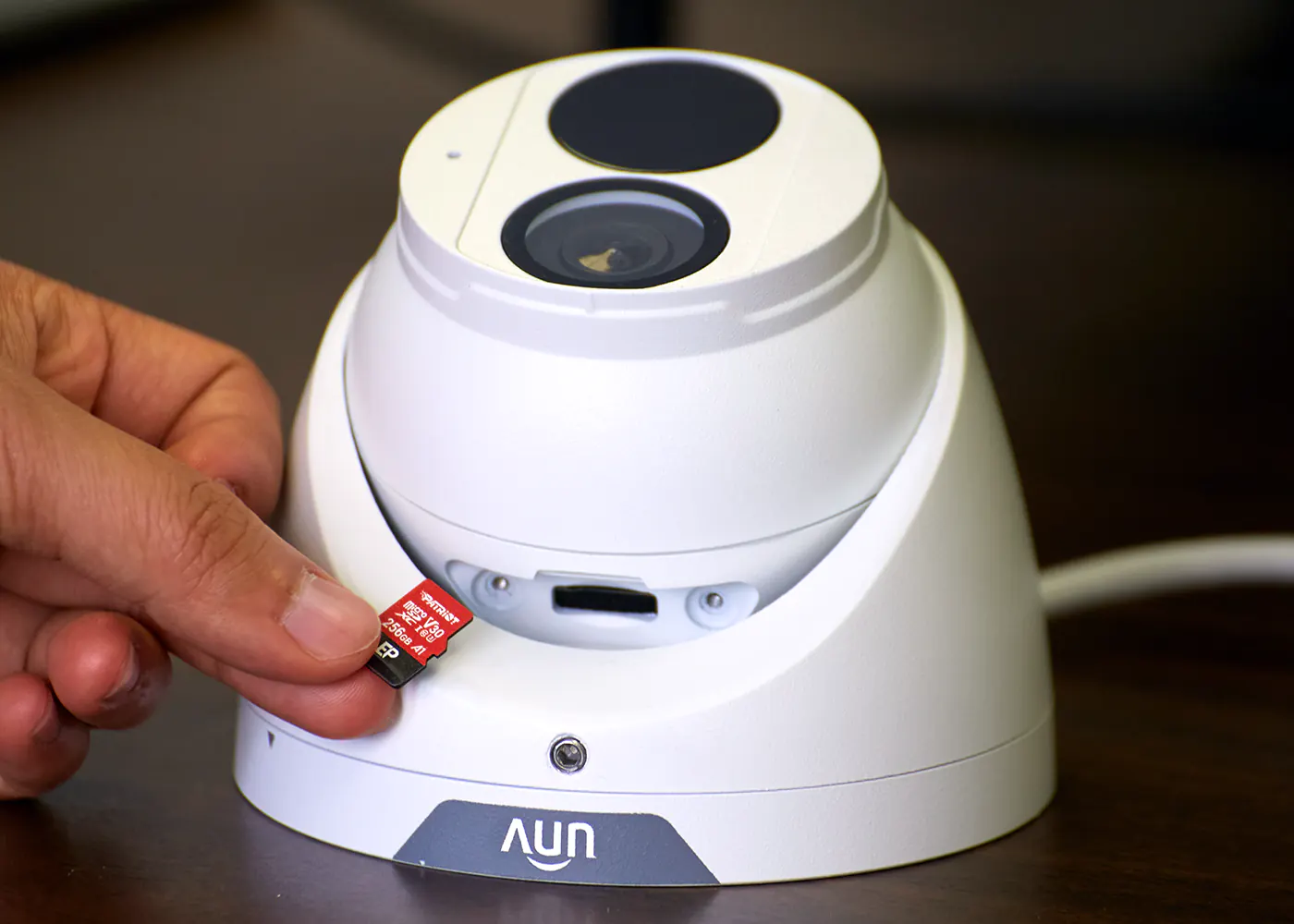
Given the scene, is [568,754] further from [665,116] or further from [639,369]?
[665,116]

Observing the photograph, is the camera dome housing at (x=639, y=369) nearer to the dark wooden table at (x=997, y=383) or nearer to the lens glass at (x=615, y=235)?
the lens glass at (x=615, y=235)

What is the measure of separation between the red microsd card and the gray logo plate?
5 cm

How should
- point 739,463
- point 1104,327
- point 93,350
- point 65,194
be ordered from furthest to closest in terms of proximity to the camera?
point 65,194 < point 1104,327 < point 93,350 < point 739,463

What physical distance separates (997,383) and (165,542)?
19.3 inches

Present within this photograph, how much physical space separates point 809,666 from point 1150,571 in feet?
0.85

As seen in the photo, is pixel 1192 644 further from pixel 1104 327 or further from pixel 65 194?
pixel 65 194

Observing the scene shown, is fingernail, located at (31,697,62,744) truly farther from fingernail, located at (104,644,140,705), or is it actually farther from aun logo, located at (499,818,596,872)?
aun logo, located at (499,818,596,872)

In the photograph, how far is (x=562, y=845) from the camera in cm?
48

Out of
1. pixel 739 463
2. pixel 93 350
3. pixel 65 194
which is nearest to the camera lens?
pixel 739 463

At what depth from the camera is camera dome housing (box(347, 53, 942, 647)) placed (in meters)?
0.46

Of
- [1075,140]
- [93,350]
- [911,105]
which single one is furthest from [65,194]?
[1075,140]

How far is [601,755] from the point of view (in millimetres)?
467

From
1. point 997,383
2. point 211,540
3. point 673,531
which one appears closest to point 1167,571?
point 997,383

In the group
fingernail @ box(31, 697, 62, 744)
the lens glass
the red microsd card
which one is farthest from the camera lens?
fingernail @ box(31, 697, 62, 744)
